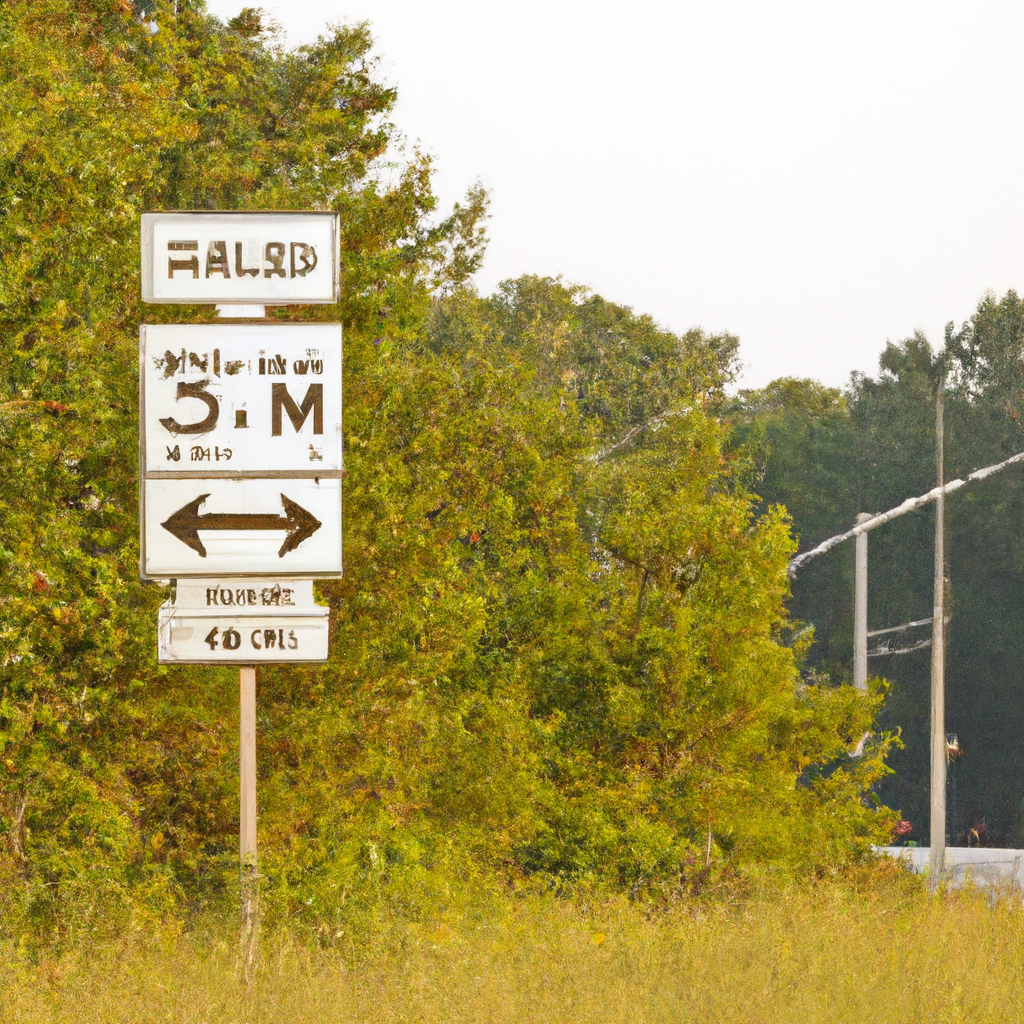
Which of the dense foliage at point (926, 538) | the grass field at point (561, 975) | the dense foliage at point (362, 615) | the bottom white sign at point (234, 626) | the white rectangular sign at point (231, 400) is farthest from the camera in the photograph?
the dense foliage at point (926, 538)

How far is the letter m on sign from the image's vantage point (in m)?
6.98

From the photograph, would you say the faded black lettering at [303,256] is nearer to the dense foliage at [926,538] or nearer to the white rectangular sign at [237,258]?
the white rectangular sign at [237,258]

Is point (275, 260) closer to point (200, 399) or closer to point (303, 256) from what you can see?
point (303, 256)

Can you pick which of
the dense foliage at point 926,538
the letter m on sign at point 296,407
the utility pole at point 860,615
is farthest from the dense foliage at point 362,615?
the dense foliage at point 926,538

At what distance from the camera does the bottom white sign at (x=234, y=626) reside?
7.09 meters

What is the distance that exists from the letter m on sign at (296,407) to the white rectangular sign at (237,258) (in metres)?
0.48

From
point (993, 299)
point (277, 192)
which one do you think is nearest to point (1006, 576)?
point (993, 299)

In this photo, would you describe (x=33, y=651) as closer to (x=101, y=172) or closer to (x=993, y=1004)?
(x=101, y=172)

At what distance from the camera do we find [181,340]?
22.9ft

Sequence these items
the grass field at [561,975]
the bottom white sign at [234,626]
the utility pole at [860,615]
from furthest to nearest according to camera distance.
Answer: the utility pole at [860,615]
the bottom white sign at [234,626]
the grass field at [561,975]

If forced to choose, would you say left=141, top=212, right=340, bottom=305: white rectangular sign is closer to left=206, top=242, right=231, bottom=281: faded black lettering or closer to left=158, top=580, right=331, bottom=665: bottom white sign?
left=206, top=242, right=231, bottom=281: faded black lettering

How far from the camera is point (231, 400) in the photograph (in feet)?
22.9

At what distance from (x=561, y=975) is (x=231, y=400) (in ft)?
10.3

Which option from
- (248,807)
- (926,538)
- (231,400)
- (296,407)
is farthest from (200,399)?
(926,538)
